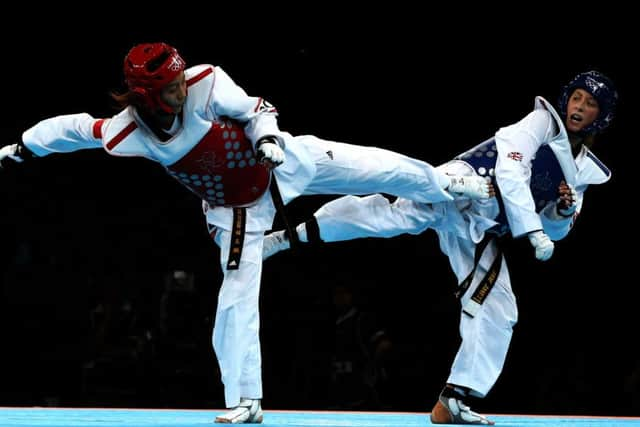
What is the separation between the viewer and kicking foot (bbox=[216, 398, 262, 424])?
4140 millimetres

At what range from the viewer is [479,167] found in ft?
16.6

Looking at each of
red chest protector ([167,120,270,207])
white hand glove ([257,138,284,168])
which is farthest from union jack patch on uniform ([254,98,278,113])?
white hand glove ([257,138,284,168])

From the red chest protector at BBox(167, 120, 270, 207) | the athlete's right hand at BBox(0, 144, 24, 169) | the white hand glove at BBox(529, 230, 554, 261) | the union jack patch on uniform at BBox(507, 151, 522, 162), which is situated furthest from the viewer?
the union jack patch on uniform at BBox(507, 151, 522, 162)

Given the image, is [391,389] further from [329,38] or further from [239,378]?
[239,378]

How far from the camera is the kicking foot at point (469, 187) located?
4.89 metres

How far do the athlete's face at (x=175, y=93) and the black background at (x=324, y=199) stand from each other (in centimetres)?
372

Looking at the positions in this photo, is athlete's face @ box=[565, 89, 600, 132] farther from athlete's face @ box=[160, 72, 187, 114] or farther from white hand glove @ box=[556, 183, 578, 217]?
athlete's face @ box=[160, 72, 187, 114]

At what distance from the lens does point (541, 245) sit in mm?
4625

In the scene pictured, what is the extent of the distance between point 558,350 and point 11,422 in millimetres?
5167

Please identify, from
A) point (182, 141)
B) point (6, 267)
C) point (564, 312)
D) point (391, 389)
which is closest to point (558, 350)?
point (564, 312)

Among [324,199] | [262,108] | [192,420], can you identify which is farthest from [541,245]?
[324,199]

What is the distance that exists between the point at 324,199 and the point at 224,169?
472cm

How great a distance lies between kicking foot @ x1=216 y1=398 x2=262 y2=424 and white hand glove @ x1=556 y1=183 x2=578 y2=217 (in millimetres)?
1751

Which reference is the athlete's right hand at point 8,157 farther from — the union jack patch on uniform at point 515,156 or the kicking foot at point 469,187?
the union jack patch on uniform at point 515,156
